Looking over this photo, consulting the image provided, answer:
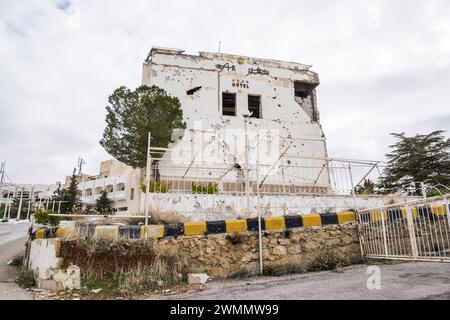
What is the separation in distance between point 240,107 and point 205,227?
13.0 metres

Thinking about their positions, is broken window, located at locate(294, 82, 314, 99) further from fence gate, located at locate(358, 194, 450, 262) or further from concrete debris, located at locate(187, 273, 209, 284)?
concrete debris, located at locate(187, 273, 209, 284)

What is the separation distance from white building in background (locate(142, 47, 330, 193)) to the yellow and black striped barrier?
821cm

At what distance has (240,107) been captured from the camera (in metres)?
18.2

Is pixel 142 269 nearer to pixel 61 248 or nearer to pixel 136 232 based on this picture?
pixel 136 232

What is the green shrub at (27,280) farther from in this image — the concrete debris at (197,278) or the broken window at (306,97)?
the broken window at (306,97)

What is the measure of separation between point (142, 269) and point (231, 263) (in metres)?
1.82

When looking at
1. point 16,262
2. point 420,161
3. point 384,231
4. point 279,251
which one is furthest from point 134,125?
point 420,161

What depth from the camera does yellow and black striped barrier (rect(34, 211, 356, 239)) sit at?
18.8ft

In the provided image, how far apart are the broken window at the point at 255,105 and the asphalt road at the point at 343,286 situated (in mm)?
14108

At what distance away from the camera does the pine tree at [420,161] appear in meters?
20.3

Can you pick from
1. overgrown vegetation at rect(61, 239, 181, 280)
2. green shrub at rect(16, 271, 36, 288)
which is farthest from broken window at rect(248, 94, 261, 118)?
green shrub at rect(16, 271, 36, 288)

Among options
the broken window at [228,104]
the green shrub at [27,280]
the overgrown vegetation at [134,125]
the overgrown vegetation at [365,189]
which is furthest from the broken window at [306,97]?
the green shrub at [27,280]

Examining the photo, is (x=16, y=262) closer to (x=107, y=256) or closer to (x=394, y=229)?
(x=107, y=256)

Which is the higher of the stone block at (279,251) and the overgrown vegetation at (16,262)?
the stone block at (279,251)
